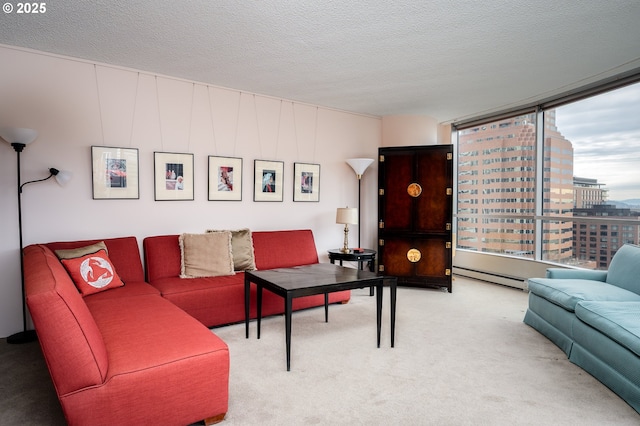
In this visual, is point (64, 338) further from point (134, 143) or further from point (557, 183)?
point (557, 183)

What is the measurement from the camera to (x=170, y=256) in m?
3.85

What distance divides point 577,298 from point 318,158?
350 cm

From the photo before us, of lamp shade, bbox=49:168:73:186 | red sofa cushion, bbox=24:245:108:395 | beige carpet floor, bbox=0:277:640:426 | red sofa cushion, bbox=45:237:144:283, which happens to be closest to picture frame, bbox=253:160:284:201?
red sofa cushion, bbox=45:237:144:283

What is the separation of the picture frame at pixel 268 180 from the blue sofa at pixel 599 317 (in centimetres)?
313

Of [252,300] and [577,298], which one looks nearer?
[577,298]

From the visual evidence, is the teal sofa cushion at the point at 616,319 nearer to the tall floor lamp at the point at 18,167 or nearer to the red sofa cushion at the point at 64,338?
the red sofa cushion at the point at 64,338

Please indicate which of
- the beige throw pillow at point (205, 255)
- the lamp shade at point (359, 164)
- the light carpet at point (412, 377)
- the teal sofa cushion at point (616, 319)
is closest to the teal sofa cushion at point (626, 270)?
the teal sofa cushion at point (616, 319)

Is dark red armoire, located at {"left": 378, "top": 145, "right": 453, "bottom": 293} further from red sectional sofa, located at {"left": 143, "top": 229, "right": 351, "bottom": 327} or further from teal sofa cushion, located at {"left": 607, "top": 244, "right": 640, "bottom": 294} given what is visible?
teal sofa cushion, located at {"left": 607, "top": 244, "right": 640, "bottom": 294}

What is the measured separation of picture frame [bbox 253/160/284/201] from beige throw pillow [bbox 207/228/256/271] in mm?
730

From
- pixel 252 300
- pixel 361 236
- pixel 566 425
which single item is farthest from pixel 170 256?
pixel 566 425

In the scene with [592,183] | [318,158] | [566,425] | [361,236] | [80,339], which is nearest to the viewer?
[80,339]

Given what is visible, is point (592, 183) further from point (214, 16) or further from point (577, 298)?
point (214, 16)

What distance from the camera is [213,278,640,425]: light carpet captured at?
2.12 m

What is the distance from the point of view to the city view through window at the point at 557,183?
13.6 ft
